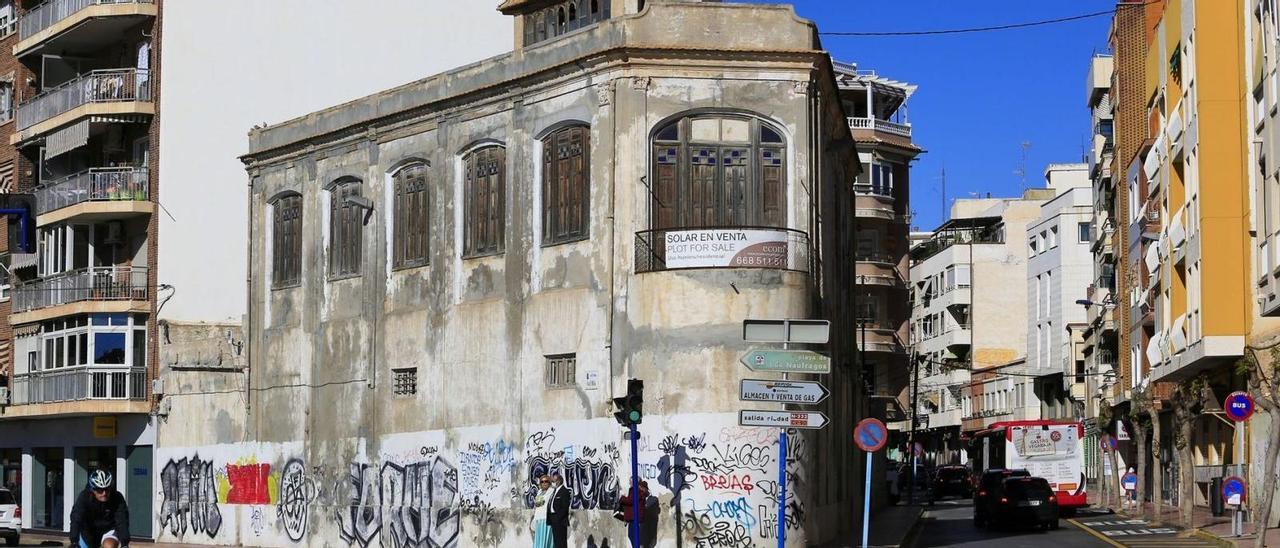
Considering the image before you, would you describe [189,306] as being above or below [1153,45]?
below

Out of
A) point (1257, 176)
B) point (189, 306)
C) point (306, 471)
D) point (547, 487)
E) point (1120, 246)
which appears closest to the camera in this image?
point (547, 487)

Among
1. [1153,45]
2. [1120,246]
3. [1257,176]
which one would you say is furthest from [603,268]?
[1120,246]

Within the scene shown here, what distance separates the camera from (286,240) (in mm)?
40688

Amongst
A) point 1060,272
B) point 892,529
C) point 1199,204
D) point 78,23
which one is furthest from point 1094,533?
point 1060,272

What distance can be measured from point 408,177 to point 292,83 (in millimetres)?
11647

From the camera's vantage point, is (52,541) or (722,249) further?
(52,541)

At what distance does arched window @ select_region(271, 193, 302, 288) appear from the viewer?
132 feet

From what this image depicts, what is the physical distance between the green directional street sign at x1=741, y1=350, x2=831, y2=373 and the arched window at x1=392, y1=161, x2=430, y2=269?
14.3 meters

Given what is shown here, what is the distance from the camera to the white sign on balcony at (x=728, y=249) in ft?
103

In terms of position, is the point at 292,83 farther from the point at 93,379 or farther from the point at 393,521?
the point at 393,521

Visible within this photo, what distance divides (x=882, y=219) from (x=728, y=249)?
1535 inches

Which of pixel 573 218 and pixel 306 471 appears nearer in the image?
pixel 573 218

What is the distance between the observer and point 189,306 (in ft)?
154

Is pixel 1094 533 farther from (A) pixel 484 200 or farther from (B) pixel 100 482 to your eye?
(B) pixel 100 482
